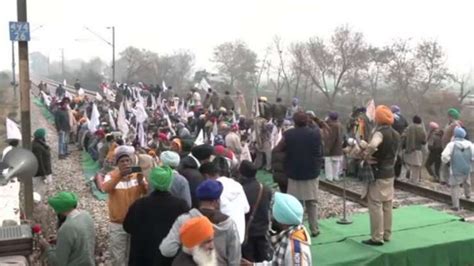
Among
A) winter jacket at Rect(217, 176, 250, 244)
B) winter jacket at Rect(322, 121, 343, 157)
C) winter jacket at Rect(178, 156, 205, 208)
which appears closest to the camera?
winter jacket at Rect(217, 176, 250, 244)

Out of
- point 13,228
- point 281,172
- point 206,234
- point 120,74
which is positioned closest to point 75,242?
point 13,228

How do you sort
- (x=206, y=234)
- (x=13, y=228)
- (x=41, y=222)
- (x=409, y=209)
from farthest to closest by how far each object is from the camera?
(x=409, y=209)
(x=41, y=222)
(x=13, y=228)
(x=206, y=234)

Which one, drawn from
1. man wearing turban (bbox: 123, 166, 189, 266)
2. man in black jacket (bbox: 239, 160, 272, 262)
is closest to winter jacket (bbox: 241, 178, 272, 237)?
man in black jacket (bbox: 239, 160, 272, 262)

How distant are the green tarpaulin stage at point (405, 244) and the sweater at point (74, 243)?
116 inches

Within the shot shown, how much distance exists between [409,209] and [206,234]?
6.43m

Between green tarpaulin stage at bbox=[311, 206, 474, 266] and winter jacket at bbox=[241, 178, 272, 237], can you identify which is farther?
green tarpaulin stage at bbox=[311, 206, 474, 266]

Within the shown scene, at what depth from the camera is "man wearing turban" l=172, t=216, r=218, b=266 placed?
371cm

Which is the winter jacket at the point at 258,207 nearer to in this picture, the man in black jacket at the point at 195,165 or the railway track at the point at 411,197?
the man in black jacket at the point at 195,165

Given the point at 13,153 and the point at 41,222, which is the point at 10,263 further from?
the point at 41,222

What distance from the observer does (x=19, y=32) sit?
813cm

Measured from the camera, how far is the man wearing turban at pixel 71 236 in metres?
4.66

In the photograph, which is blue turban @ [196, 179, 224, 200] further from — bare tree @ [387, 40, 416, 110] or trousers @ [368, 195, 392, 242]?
bare tree @ [387, 40, 416, 110]

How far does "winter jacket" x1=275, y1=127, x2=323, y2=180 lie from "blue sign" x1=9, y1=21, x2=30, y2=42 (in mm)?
4176

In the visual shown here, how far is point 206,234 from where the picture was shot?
372cm
